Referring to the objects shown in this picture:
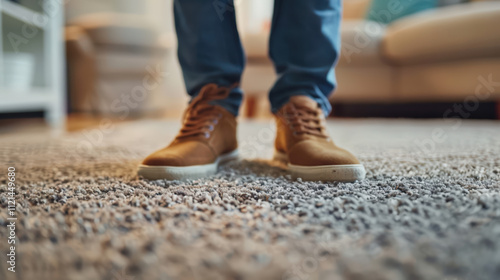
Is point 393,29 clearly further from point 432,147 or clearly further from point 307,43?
point 307,43

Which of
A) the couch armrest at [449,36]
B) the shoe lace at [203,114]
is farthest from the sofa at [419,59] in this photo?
the shoe lace at [203,114]

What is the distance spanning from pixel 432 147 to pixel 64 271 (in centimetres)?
91

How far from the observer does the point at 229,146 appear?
30.6 inches

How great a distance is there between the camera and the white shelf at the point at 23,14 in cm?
Result: 169

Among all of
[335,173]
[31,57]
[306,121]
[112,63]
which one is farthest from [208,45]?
[112,63]

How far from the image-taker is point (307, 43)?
28.5 inches

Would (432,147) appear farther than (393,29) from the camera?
No

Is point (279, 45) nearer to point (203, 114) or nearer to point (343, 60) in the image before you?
point (203, 114)

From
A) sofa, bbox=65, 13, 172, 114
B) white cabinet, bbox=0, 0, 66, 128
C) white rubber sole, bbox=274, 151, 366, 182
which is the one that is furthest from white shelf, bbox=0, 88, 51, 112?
white rubber sole, bbox=274, 151, 366, 182

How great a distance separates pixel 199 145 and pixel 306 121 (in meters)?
0.20

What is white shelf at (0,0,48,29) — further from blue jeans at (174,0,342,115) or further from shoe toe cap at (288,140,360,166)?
shoe toe cap at (288,140,360,166)

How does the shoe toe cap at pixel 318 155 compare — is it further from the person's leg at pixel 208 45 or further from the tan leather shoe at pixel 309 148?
the person's leg at pixel 208 45

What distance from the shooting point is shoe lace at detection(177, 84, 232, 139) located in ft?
2.30

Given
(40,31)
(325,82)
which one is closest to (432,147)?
(325,82)
